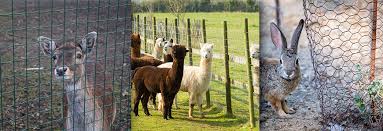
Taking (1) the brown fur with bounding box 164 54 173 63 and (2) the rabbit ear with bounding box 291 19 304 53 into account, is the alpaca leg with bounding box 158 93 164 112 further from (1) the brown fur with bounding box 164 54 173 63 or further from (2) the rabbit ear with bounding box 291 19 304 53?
(2) the rabbit ear with bounding box 291 19 304 53

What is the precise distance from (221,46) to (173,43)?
0.97 ft

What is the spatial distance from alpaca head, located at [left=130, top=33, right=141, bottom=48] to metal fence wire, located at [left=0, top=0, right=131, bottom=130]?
0.12 feet

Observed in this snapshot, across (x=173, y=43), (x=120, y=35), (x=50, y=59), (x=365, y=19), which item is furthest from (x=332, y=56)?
(x=50, y=59)

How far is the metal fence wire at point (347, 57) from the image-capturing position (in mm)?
4195

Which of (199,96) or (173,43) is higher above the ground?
(173,43)

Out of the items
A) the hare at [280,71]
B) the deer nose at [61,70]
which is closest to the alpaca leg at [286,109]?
the hare at [280,71]

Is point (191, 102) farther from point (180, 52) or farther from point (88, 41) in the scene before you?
point (88, 41)

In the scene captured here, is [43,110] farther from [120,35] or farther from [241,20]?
[241,20]

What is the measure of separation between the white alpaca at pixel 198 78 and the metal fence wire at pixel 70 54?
0.33 meters

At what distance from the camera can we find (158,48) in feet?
14.0

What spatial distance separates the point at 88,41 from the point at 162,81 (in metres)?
0.51

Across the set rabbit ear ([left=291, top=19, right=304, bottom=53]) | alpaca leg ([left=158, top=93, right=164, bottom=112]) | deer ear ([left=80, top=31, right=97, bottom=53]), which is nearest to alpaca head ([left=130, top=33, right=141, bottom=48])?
deer ear ([left=80, top=31, right=97, bottom=53])

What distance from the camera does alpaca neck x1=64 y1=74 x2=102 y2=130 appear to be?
13.9 ft

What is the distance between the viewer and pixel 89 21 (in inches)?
168
